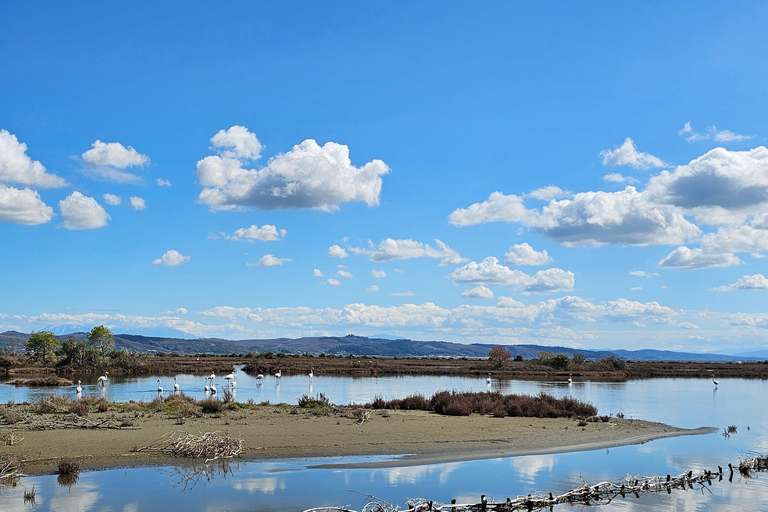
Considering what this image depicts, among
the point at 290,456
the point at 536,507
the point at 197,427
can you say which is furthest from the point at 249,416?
the point at 536,507

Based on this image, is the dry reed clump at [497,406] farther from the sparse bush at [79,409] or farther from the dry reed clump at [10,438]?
the dry reed clump at [10,438]

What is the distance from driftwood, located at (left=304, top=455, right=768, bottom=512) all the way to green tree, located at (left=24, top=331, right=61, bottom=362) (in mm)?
59959

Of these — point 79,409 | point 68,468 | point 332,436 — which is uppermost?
point 79,409

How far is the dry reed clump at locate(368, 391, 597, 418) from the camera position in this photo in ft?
86.4

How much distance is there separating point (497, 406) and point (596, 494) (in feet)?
43.1

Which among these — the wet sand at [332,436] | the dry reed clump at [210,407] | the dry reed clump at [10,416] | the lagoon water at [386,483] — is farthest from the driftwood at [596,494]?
the dry reed clump at [210,407]

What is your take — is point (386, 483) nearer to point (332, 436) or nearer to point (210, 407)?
point (332, 436)

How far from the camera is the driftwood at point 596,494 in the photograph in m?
11.7

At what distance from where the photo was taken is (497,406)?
2711 centimetres

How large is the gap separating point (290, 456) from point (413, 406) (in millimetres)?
12004

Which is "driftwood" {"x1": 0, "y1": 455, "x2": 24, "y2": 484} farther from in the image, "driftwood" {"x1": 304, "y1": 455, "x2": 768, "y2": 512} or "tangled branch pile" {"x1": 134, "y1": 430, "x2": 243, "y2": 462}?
"driftwood" {"x1": 304, "y1": 455, "x2": 768, "y2": 512}

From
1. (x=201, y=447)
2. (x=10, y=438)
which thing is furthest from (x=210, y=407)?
(x=10, y=438)

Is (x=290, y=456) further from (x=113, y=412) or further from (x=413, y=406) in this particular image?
(x=413, y=406)

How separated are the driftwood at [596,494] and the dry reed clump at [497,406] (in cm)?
927
